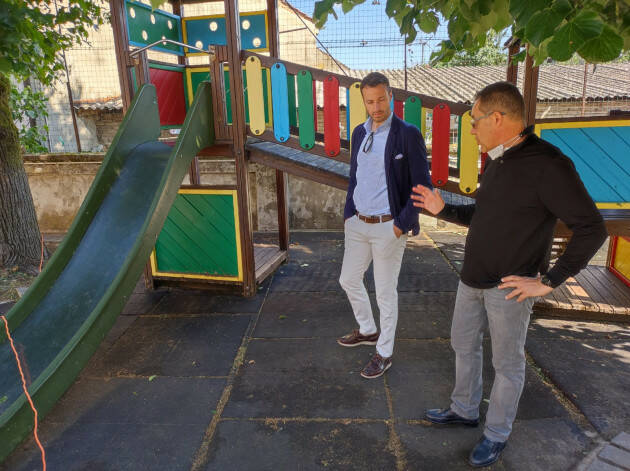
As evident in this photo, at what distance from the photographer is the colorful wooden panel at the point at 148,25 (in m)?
4.68

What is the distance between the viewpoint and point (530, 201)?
194cm

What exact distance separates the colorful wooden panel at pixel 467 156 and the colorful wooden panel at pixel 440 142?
12 cm

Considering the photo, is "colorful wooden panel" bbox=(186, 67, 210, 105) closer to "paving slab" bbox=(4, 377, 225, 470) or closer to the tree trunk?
the tree trunk

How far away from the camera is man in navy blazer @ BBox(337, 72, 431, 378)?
111 inches

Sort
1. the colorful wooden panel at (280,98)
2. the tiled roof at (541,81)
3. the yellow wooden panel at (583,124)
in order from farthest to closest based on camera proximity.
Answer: the tiled roof at (541,81) → the colorful wooden panel at (280,98) → the yellow wooden panel at (583,124)

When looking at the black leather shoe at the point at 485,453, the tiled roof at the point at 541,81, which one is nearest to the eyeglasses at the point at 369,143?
the black leather shoe at the point at 485,453

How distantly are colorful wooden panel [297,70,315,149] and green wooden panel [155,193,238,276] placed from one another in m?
1.18

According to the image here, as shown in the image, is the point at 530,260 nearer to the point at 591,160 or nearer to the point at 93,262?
the point at 591,160

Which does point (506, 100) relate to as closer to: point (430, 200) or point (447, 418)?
point (430, 200)

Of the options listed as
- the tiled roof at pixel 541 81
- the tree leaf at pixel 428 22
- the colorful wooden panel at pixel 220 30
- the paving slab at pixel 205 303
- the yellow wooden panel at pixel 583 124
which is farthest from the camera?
the tiled roof at pixel 541 81

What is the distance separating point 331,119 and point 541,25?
2.66 m

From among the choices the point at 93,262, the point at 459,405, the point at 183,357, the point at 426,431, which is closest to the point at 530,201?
the point at 459,405

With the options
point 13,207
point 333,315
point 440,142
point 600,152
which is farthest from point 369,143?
point 13,207

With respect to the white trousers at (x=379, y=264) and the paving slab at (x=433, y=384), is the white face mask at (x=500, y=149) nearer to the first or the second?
the white trousers at (x=379, y=264)
